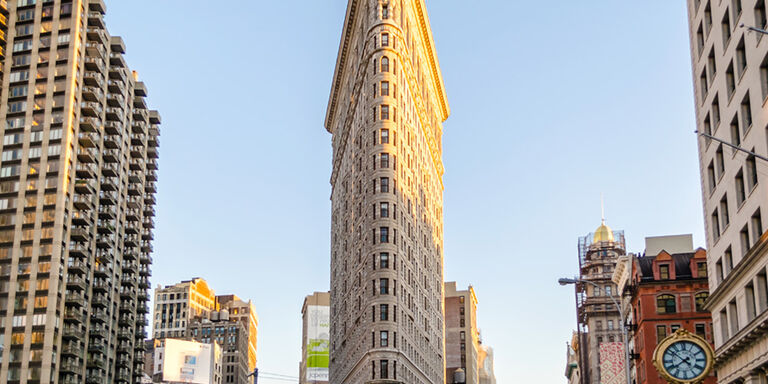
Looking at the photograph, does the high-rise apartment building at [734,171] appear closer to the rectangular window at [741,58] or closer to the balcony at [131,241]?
the rectangular window at [741,58]

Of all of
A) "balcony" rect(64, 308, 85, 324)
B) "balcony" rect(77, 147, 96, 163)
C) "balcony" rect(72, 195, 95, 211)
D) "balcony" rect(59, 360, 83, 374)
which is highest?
"balcony" rect(77, 147, 96, 163)

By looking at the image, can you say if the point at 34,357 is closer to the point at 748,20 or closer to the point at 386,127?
the point at 386,127

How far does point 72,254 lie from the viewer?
13075 cm

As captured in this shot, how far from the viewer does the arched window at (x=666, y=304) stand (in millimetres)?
88312

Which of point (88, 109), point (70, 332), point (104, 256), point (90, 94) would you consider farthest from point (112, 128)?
point (70, 332)

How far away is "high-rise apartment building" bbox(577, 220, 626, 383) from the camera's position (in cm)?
17300

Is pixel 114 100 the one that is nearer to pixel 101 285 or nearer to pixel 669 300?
pixel 101 285

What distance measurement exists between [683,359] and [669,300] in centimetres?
5726

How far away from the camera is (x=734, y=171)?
47.2 m

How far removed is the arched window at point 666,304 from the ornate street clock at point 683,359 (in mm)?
56790

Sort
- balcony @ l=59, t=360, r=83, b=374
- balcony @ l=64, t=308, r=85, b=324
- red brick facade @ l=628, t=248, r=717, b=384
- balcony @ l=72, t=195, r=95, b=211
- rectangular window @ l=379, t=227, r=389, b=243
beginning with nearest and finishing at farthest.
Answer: red brick facade @ l=628, t=248, r=717, b=384, rectangular window @ l=379, t=227, r=389, b=243, balcony @ l=59, t=360, r=83, b=374, balcony @ l=64, t=308, r=85, b=324, balcony @ l=72, t=195, r=95, b=211

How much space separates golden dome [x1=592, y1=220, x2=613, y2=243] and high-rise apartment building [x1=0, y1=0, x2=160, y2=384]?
287 ft

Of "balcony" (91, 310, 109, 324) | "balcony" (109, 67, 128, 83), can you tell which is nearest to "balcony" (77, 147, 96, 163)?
"balcony" (109, 67, 128, 83)

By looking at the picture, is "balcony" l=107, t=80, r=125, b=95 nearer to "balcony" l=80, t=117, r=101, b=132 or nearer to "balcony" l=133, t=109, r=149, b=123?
"balcony" l=80, t=117, r=101, b=132
